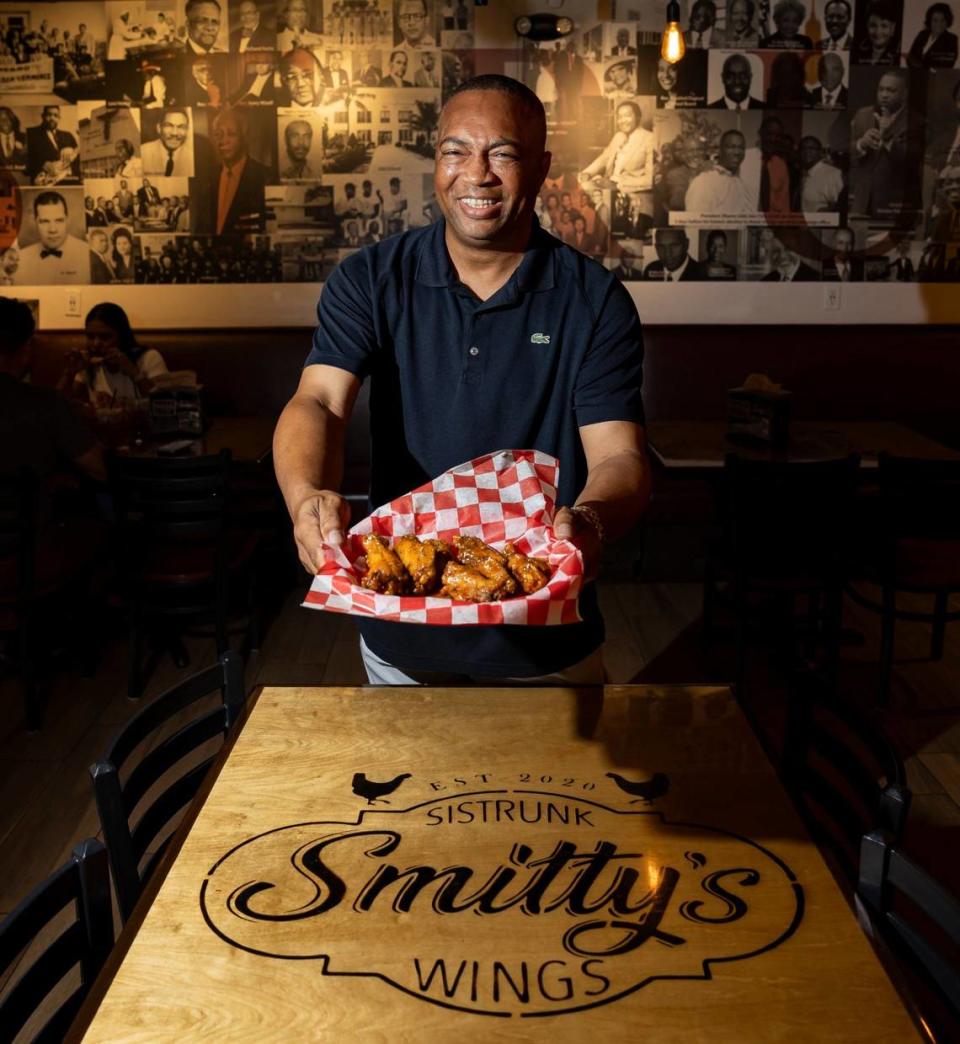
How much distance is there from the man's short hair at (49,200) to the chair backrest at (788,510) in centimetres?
423

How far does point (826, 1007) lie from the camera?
125 centimetres

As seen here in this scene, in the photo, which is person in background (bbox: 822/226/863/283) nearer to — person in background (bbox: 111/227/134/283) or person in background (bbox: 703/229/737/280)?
person in background (bbox: 703/229/737/280)

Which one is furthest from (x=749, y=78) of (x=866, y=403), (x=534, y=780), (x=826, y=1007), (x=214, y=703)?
(x=826, y=1007)

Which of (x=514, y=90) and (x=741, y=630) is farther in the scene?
(x=741, y=630)

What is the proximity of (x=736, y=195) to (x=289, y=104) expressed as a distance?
8.41 ft

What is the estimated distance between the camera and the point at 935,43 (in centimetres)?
620

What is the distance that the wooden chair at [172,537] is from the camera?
4.10m

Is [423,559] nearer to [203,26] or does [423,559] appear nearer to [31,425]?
[31,425]

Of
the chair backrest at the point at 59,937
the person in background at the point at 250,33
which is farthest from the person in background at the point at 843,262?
the chair backrest at the point at 59,937

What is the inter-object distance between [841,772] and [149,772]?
1.19 metres

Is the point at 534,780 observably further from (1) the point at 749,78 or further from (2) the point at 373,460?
(1) the point at 749,78

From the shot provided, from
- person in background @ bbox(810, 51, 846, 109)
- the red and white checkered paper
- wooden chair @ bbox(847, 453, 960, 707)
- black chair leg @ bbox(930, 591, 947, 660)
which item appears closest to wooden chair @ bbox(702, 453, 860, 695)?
wooden chair @ bbox(847, 453, 960, 707)

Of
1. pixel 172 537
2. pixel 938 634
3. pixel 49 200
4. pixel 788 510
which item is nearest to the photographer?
pixel 788 510

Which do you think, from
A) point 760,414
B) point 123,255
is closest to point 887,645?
point 760,414
